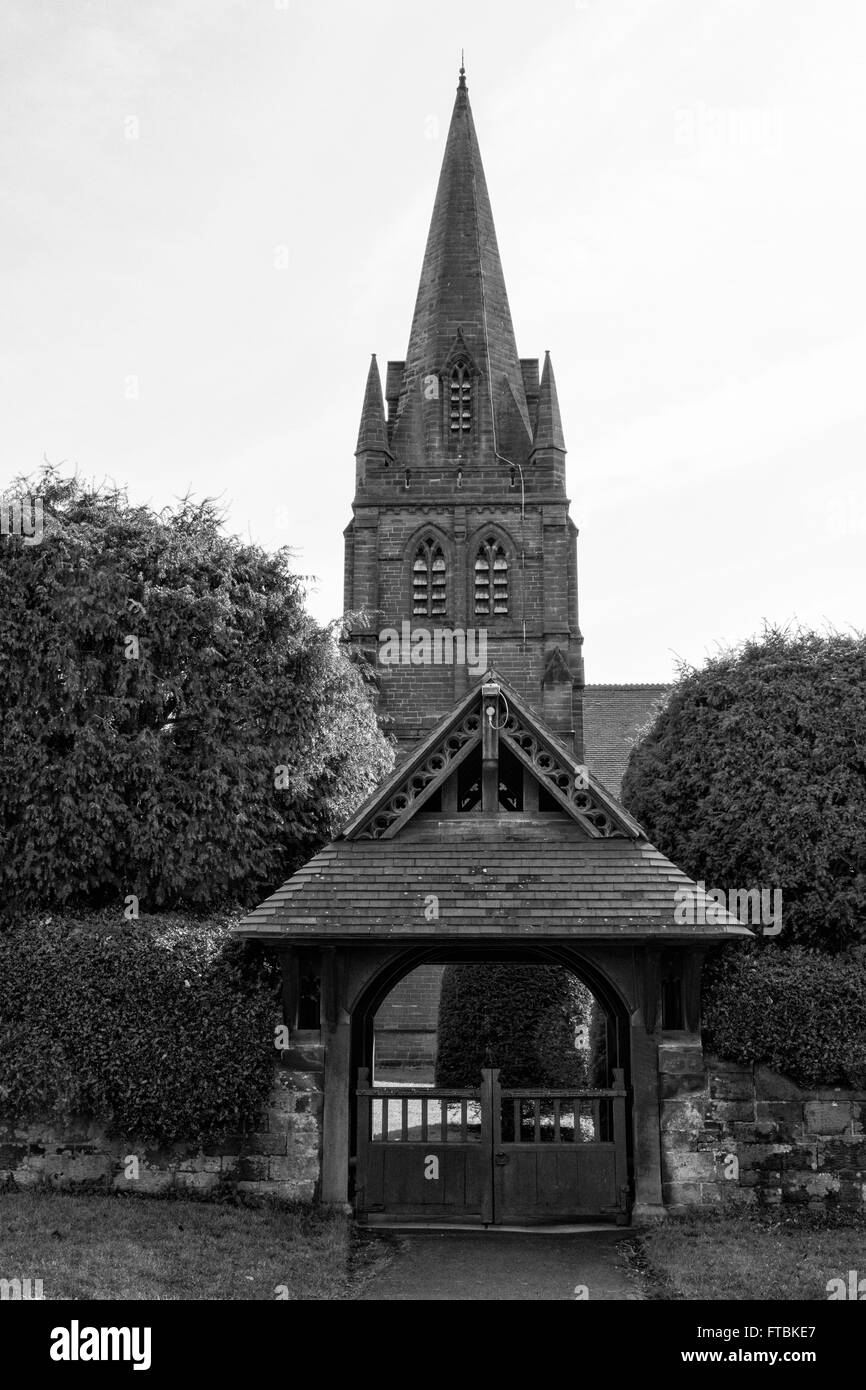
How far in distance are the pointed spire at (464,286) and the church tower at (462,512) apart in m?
0.05

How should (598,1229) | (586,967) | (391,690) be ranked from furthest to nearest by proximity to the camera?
(391,690), (586,967), (598,1229)

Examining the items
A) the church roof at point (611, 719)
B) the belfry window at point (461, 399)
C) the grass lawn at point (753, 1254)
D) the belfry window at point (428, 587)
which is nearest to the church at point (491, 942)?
the grass lawn at point (753, 1254)

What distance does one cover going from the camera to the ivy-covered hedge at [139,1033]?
12789 millimetres

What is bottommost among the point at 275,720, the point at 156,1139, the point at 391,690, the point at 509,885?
the point at 156,1139

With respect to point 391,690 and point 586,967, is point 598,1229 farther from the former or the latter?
point 391,690

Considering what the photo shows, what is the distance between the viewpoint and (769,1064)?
13227mm

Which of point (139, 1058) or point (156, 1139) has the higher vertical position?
point (139, 1058)

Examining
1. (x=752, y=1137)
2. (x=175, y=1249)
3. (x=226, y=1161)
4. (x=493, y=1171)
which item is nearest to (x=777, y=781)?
(x=752, y=1137)

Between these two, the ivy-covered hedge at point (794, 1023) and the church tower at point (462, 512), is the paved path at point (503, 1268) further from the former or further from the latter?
the church tower at point (462, 512)

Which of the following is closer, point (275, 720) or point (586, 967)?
point (586, 967)

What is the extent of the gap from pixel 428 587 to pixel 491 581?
198 centimetres

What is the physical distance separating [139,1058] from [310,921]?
237 centimetres
